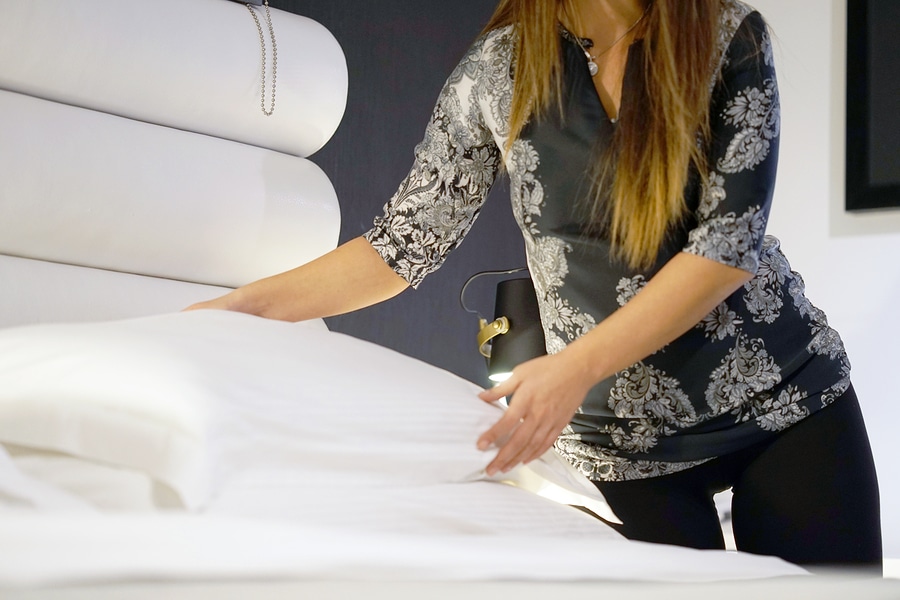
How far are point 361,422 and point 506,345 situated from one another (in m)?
1.00

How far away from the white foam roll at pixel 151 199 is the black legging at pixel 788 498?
71cm

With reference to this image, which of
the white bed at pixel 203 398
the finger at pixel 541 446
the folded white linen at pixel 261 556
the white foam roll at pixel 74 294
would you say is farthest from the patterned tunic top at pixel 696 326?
the white foam roll at pixel 74 294

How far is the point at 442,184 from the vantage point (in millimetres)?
1292

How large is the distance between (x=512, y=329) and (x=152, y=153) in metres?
0.71

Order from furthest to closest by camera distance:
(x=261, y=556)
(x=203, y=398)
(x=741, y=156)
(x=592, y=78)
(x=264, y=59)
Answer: (x=264, y=59) → (x=592, y=78) → (x=741, y=156) → (x=203, y=398) → (x=261, y=556)

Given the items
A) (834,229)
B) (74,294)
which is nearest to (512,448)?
(74,294)

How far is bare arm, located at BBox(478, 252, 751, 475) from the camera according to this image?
93cm

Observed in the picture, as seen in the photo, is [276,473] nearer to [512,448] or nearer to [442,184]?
[512,448]

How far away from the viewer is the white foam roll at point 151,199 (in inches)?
52.6

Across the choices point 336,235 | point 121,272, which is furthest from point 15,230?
point 336,235

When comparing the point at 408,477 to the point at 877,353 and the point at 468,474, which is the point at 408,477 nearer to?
the point at 468,474

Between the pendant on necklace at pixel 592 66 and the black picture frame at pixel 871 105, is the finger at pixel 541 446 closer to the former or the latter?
the pendant on necklace at pixel 592 66

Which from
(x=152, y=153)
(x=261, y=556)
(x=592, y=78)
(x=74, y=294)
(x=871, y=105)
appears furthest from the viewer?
(x=871, y=105)

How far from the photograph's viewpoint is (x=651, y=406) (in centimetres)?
116
